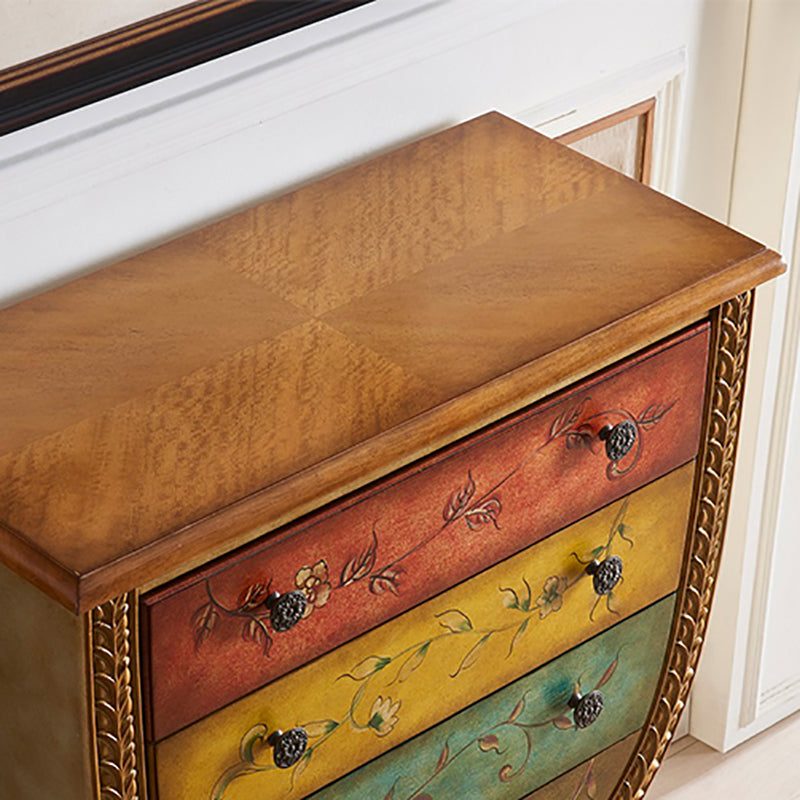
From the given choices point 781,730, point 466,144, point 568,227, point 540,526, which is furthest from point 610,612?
point 781,730

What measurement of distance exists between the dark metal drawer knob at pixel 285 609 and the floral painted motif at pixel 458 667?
0.07ft

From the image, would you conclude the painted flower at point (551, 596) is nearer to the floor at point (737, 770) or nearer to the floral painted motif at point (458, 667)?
the floral painted motif at point (458, 667)

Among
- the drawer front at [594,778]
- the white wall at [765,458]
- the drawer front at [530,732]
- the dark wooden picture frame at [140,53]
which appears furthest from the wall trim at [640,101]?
the drawer front at [594,778]

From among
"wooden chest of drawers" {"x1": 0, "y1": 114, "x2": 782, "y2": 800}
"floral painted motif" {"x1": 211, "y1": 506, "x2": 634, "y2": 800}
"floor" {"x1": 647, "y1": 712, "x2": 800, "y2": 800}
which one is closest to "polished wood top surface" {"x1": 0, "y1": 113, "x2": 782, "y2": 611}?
"wooden chest of drawers" {"x1": 0, "y1": 114, "x2": 782, "y2": 800}

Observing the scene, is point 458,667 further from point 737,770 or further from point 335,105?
point 737,770

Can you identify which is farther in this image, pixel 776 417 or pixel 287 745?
pixel 776 417

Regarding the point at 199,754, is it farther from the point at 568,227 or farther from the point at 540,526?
the point at 568,227

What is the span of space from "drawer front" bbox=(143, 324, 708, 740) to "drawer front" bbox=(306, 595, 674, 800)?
0.16 meters

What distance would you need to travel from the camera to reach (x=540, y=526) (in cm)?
134

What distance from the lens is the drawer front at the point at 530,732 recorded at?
136 cm

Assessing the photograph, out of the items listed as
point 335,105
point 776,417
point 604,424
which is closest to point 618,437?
point 604,424

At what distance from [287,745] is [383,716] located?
0.35 feet

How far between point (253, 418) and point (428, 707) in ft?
1.06

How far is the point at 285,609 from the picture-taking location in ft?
3.84
